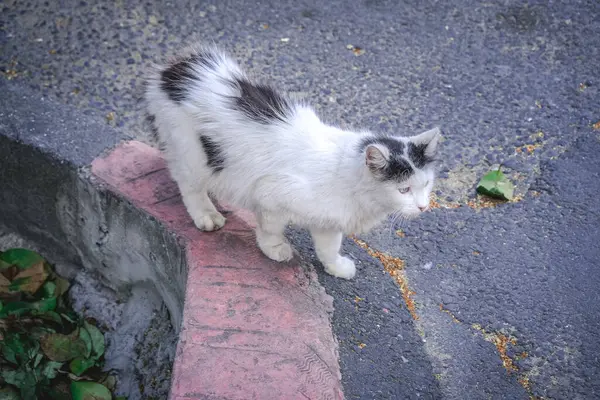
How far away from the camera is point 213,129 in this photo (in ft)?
7.77

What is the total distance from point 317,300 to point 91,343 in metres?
1.25

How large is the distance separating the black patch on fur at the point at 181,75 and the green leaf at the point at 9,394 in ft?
4.83

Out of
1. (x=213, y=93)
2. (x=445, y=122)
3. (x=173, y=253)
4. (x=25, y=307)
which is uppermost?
(x=213, y=93)

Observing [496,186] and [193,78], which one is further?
[496,186]

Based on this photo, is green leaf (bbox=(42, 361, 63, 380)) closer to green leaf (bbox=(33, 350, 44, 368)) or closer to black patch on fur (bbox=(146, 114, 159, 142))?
green leaf (bbox=(33, 350, 44, 368))

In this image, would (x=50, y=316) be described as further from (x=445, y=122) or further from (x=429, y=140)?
(x=445, y=122)

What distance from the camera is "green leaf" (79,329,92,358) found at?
9.66 ft

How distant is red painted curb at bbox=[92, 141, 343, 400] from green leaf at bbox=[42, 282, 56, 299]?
2.53 ft

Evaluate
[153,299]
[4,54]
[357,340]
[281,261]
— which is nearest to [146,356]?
[153,299]

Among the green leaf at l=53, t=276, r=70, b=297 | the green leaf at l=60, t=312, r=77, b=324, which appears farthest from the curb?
the green leaf at l=60, t=312, r=77, b=324

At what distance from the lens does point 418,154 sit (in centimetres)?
221

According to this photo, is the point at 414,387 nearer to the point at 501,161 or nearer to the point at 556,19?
the point at 501,161

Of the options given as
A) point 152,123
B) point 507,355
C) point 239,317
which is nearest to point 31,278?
point 152,123

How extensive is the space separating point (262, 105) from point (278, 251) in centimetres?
56
